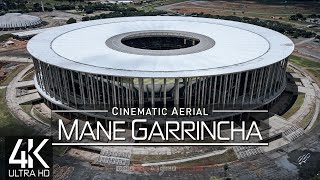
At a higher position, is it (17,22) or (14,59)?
(17,22)

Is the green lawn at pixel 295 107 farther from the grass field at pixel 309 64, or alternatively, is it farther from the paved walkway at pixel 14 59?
the paved walkway at pixel 14 59

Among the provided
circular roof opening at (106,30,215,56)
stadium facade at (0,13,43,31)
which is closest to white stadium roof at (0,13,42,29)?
stadium facade at (0,13,43,31)

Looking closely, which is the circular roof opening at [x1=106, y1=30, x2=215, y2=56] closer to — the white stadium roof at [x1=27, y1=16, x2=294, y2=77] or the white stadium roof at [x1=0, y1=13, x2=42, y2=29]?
the white stadium roof at [x1=27, y1=16, x2=294, y2=77]

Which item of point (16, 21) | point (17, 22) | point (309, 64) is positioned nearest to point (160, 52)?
point (309, 64)

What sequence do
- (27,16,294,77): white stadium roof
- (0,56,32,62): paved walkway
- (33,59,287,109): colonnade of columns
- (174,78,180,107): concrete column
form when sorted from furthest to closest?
1. (0,56,32,62): paved walkway
2. (27,16,294,77): white stadium roof
3. (33,59,287,109): colonnade of columns
4. (174,78,180,107): concrete column

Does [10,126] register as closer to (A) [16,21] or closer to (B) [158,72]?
(B) [158,72]

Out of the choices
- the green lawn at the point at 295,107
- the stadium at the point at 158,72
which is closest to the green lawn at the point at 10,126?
the stadium at the point at 158,72
